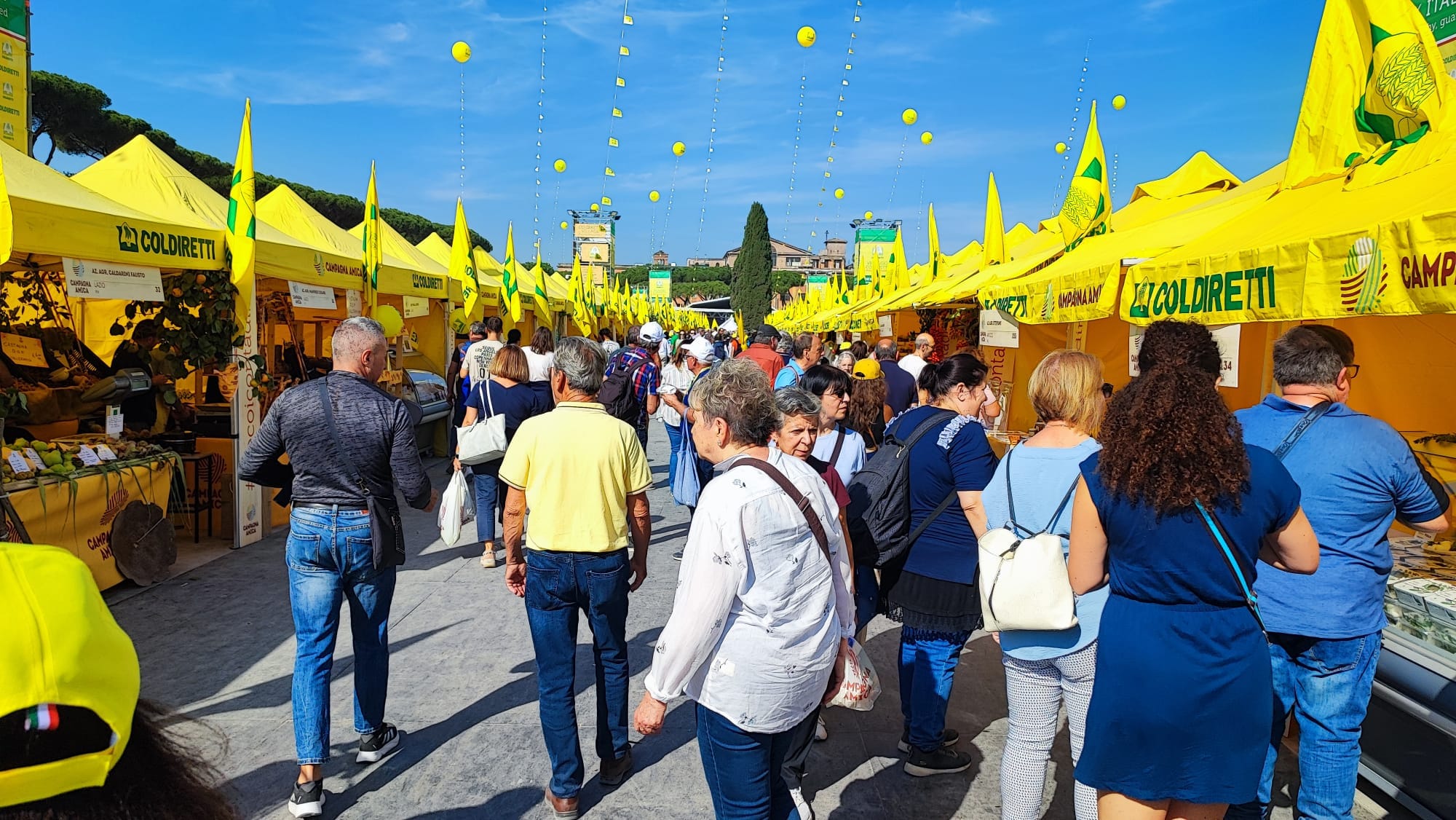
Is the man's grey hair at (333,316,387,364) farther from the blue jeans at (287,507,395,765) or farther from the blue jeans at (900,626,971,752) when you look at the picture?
the blue jeans at (900,626,971,752)

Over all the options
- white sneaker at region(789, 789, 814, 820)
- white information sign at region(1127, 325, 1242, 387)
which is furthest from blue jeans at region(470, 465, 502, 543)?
white information sign at region(1127, 325, 1242, 387)

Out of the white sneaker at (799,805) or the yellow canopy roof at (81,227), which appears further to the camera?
the yellow canopy roof at (81,227)

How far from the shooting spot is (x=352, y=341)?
3.27 meters

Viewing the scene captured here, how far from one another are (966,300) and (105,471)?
8.44 metres

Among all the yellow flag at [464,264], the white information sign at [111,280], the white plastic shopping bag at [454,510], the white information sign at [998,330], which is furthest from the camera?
the yellow flag at [464,264]

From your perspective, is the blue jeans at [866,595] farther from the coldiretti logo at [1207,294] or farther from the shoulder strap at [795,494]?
the coldiretti logo at [1207,294]

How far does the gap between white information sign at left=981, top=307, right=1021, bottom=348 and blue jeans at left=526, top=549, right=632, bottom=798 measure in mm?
5536

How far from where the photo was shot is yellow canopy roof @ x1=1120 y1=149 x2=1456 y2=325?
275 cm

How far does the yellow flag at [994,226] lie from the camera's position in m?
9.39

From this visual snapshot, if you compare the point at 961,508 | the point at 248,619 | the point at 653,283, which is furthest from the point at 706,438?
the point at 653,283

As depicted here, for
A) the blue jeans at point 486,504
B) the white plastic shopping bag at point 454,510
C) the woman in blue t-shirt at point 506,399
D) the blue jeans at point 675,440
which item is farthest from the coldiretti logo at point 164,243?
the blue jeans at point 675,440

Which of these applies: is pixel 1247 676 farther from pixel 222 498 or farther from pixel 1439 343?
pixel 222 498

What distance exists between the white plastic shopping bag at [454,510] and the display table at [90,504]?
8.24 ft

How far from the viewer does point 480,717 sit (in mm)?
3953
